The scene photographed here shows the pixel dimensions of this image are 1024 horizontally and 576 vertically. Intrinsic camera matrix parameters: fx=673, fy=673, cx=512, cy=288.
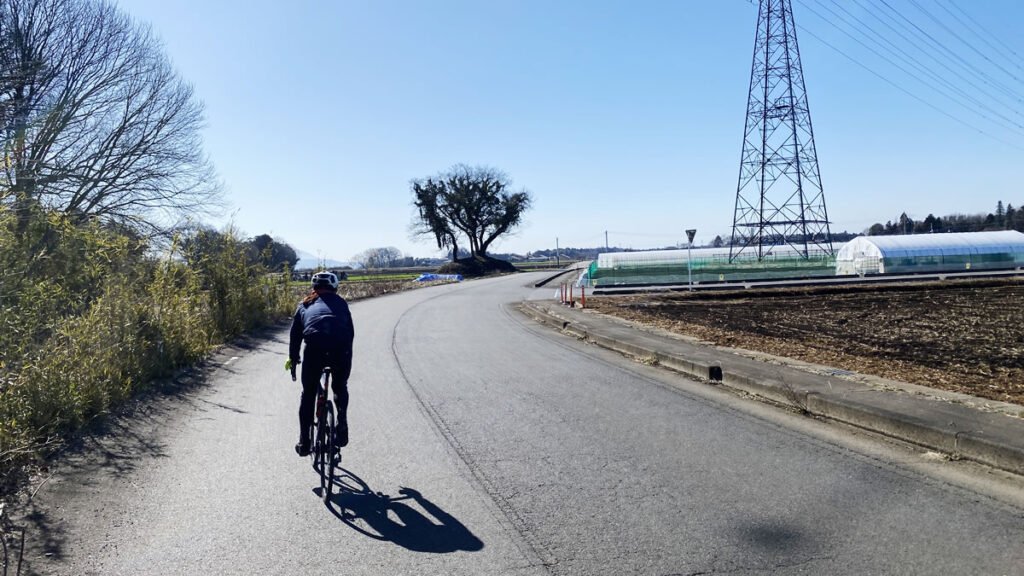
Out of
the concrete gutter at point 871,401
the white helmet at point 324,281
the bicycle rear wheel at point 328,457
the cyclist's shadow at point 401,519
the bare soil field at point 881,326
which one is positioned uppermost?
the white helmet at point 324,281

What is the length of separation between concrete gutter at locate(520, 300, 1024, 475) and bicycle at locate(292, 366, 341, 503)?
5.46m

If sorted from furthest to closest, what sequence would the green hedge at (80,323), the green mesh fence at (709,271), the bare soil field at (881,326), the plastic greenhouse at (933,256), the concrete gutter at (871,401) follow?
the plastic greenhouse at (933,256) → the green mesh fence at (709,271) → the bare soil field at (881,326) → the green hedge at (80,323) → the concrete gutter at (871,401)

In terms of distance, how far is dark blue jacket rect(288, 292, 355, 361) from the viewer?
583 centimetres

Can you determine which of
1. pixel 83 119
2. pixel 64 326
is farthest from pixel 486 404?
pixel 83 119

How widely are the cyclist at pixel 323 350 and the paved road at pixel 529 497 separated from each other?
0.55 m

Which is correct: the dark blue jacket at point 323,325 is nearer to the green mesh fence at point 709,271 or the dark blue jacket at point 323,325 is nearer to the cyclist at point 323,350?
the cyclist at point 323,350

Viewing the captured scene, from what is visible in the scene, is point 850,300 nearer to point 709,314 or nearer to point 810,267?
point 709,314

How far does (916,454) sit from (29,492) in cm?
779

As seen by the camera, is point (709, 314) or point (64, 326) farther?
point (709, 314)

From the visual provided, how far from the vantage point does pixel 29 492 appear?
221 inches

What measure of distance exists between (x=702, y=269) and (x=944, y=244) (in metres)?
18.0

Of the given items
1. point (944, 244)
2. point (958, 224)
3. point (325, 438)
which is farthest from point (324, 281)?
point (958, 224)

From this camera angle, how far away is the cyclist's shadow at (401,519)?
175 inches

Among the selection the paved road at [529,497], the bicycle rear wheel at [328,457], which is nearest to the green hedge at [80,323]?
the paved road at [529,497]
